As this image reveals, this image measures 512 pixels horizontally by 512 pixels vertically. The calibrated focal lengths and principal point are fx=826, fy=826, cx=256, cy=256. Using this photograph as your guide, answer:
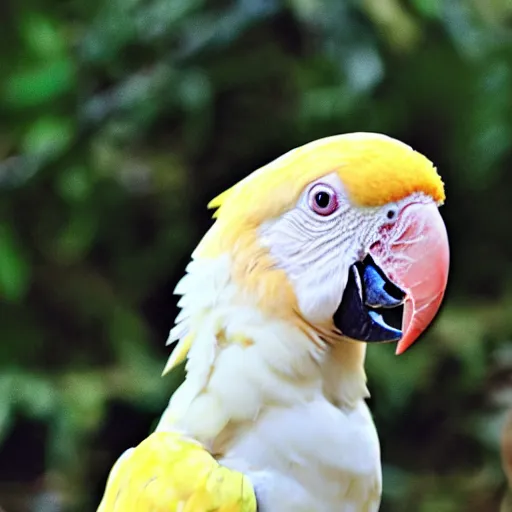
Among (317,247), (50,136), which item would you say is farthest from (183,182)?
(317,247)

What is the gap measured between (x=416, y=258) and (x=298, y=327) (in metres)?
0.10

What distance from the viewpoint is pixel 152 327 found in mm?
1710

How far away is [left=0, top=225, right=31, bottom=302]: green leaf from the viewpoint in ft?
4.82

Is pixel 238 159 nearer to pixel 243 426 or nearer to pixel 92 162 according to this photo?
pixel 92 162

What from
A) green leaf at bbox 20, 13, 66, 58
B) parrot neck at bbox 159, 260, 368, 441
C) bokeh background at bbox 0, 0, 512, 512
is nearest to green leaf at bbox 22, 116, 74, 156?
bokeh background at bbox 0, 0, 512, 512

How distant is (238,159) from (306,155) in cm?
106

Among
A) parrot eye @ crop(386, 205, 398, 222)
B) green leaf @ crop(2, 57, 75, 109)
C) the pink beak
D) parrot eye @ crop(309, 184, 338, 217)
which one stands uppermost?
green leaf @ crop(2, 57, 75, 109)

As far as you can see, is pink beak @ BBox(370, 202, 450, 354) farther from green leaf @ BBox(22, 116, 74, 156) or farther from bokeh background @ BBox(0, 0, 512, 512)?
green leaf @ BBox(22, 116, 74, 156)

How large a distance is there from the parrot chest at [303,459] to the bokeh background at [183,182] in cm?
83

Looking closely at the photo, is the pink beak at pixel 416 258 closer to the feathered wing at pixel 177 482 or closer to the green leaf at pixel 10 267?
the feathered wing at pixel 177 482

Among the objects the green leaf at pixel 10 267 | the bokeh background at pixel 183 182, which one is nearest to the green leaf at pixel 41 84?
the bokeh background at pixel 183 182

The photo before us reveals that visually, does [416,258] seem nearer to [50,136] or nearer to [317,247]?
[317,247]

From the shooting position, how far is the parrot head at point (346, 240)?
60cm

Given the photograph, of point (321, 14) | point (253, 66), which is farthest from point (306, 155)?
point (253, 66)
